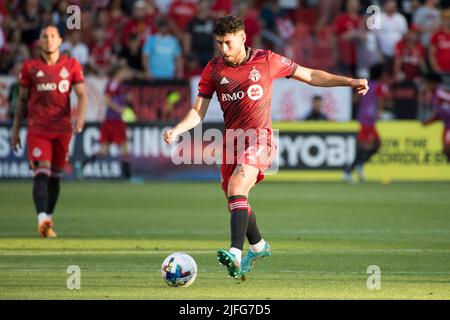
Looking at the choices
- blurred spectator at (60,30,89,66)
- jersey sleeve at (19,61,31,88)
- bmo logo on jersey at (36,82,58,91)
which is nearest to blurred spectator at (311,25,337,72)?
blurred spectator at (60,30,89,66)

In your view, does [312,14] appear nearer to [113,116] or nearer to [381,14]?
[381,14]

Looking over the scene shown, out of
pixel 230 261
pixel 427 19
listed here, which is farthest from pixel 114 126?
pixel 230 261

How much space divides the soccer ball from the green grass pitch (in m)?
0.10

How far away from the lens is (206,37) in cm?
2547

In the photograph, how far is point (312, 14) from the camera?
88.0ft

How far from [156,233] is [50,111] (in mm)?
2031

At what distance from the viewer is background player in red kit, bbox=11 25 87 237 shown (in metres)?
13.8

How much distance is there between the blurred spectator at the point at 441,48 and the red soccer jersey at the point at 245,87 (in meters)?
15.3

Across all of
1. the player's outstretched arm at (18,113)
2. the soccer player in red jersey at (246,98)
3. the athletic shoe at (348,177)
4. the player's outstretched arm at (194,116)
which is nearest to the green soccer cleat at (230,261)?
the soccer player in red jersey at (246,98)

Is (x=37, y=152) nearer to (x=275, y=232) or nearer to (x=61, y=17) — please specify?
(x=275, y=232)

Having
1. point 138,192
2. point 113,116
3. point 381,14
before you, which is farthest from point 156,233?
point 381,14

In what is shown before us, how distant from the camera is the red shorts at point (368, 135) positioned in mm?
22906

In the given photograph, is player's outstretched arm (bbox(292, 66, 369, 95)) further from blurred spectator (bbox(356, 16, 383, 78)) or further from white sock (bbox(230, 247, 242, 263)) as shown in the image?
blurred spectator (bbox(356, 16, 383, 78))

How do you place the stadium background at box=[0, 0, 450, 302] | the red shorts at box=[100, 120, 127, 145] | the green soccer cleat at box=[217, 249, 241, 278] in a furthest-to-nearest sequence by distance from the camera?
the red shorts at box=[100, 120, 127, 145], the stadium background at box=[0, 0, 450, 302], the green soccer cleat at box=[217, 249, 241, 278]
